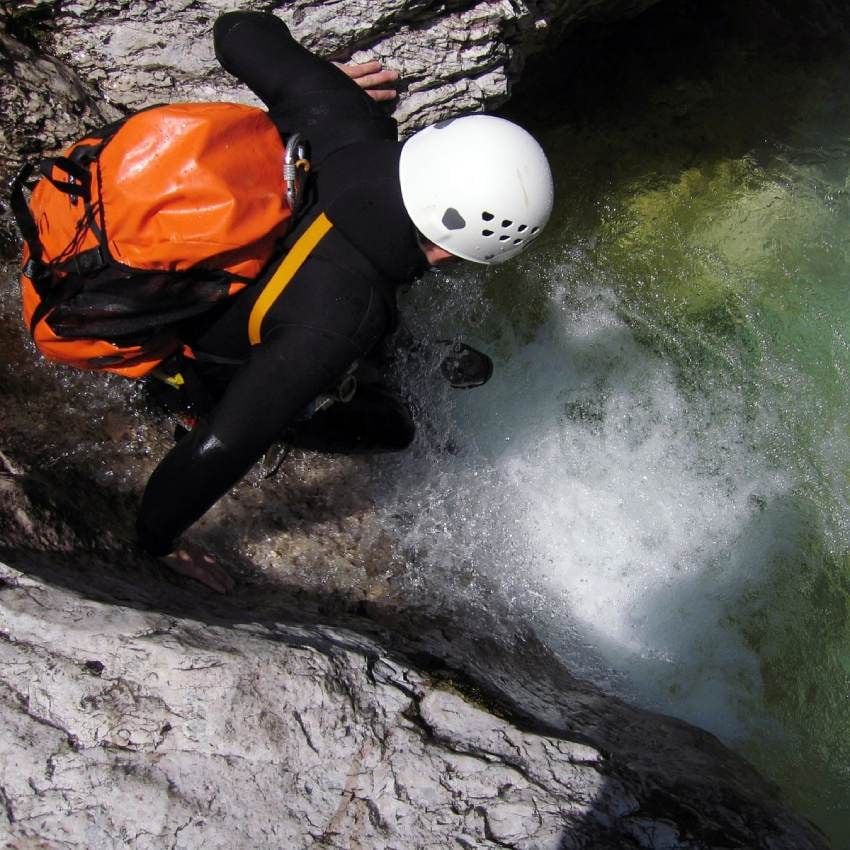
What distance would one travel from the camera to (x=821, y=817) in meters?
3.49

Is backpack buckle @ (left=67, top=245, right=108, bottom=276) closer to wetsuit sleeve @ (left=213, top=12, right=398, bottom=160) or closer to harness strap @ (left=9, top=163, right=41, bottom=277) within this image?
harness strap @ (left=9, top=163, right=41, bottom=277)

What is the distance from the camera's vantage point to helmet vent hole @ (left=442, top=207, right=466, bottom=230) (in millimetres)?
2402

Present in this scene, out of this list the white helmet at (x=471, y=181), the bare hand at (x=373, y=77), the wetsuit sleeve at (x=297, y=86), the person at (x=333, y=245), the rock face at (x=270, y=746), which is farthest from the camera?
the bare hand at (x=373, y=77)

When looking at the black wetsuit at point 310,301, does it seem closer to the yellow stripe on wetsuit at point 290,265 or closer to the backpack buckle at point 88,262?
the yellow stripe on wetsuit at point 290,265

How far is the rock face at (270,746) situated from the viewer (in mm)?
2045

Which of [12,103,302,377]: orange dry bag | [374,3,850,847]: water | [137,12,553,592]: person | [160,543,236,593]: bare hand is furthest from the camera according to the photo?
[374,3,850,847]: water

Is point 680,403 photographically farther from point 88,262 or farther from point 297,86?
point 88,262

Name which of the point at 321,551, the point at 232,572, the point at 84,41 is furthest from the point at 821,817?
the point at 84,41

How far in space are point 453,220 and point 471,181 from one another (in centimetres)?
13

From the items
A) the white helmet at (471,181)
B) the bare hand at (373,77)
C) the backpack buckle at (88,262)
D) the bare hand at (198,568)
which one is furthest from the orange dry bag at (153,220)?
the bare hand at (373,77)

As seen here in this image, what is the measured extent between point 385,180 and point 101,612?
5.36 ft

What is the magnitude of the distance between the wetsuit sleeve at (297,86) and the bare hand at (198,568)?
66.3 inches

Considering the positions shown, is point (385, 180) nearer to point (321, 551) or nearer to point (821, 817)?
point (321, 551)

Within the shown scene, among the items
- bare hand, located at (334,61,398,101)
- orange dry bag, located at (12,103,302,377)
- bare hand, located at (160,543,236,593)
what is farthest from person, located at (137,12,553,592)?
bare hand, located at (334,61,398,101)
